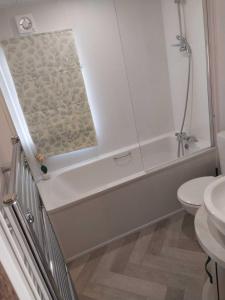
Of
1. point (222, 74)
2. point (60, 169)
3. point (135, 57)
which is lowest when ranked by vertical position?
point (60, 169)

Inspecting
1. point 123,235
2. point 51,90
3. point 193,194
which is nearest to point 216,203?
point 193,194

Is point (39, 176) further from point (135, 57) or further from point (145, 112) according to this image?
point (135, 57)

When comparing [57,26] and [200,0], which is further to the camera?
[57,26]

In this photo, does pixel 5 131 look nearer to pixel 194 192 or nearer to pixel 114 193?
pixel 114 193

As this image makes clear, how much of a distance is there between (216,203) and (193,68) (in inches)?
75.0

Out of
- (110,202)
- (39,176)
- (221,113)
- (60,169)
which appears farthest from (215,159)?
(39,176)

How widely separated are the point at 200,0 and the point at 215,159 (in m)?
1.49

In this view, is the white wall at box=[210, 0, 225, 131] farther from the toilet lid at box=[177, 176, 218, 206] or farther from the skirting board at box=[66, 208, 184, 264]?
the skirting board at box=[66, 208, 184, 264]

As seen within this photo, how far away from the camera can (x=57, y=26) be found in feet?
7.82

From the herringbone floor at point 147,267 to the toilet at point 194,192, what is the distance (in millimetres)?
381

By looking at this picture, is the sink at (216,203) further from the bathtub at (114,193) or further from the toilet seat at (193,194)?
the bathtub at (114,193)

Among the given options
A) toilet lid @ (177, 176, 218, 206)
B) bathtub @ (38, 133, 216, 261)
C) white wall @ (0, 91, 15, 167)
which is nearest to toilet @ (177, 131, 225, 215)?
toilet lid @ (177, 176, 218, 206)

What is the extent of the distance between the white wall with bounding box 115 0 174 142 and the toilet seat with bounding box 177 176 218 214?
1081 mm

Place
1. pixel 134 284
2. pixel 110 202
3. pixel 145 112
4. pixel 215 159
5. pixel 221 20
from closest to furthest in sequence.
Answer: pixel 134 284 → pixel 221 20 → pixel 110 202 → pixel 215 159 → pixel 145 112
